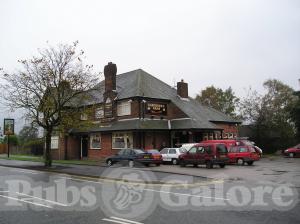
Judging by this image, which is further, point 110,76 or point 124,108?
point 110,76

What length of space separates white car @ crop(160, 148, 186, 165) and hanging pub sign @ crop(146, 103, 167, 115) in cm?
674

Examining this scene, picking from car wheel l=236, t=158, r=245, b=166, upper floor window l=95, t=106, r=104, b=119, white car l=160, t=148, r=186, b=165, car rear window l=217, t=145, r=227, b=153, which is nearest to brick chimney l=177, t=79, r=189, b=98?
upper floor window l=95, t=106, r=104, b=119

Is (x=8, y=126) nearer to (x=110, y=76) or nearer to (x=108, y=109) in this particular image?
(x=108, y=109)

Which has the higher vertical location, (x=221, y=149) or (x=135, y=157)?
(x=221, y=149)

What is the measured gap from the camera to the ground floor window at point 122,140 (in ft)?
120

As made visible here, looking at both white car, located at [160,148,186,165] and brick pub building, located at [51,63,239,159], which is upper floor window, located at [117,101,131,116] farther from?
white car, located at [160,148,186,165]

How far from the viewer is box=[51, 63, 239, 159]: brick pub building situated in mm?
36594

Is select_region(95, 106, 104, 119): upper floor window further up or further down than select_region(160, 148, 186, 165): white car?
further up

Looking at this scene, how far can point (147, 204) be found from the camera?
1134 centimetres

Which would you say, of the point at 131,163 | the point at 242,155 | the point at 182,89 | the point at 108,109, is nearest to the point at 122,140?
the point at 108,109

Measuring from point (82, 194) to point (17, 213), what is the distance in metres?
3.41

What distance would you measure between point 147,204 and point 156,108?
89.5 ft

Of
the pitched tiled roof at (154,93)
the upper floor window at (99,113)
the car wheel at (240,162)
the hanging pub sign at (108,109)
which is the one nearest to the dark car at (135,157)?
the car wheel at (240,162)

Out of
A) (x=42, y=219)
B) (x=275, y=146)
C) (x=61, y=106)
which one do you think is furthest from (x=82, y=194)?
(x=275, y=146)
